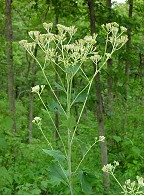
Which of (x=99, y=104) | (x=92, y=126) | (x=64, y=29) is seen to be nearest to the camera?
(x=64, y=29)

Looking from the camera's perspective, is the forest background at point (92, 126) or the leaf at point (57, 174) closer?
the leaf at point (57, 174)

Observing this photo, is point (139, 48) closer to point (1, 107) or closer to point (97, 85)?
point (97, 85)

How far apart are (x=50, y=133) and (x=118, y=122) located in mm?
10221

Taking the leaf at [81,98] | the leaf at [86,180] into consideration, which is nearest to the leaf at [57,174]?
the leaf at [86,180]

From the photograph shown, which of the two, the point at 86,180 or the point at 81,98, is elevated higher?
the point at 81,98

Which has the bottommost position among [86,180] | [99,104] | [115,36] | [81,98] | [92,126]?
[92,126]

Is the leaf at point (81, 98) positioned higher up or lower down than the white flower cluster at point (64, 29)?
lower down

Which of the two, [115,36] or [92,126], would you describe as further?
[92,126]

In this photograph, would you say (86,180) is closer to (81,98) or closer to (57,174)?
(57,174)

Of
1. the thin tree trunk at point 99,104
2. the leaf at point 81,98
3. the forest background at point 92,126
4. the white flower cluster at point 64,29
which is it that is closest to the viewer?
the white flower cluster at point 64,29

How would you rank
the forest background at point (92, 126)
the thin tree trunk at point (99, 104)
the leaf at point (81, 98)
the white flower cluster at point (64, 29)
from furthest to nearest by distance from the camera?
the thin tree trunk at point (99, 104) → the forest background at point (92, 126) → the leaf at point (81, 98) → the white flower cluster at point (64, 29)

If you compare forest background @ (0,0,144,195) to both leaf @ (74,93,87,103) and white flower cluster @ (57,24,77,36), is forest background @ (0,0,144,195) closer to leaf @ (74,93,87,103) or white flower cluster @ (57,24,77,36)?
leaf @ (74,93,87,103)

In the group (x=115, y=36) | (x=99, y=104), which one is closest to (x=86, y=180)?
(x=115, y=36)

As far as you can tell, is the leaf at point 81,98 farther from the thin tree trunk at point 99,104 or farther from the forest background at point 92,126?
the thin tree trunk at point 99,104
